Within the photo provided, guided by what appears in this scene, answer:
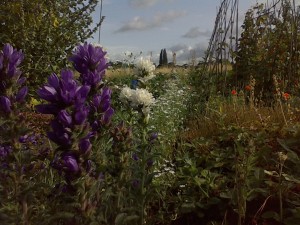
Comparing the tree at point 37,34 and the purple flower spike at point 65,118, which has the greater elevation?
the tree at point 37,34

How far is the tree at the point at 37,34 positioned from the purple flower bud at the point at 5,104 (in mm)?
5022

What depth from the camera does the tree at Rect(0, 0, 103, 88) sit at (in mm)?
7156

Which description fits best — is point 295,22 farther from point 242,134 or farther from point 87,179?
point 87,179

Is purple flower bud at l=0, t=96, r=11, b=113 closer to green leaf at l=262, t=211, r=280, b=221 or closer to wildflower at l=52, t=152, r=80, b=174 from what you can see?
wildflower at l=52, t=152, r=80, b=174

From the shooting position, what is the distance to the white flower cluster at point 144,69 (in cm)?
305

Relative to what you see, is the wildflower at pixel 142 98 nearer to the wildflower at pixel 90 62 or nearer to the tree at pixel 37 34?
the wildflower at pixel 90 62

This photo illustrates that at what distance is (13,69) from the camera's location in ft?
6.92

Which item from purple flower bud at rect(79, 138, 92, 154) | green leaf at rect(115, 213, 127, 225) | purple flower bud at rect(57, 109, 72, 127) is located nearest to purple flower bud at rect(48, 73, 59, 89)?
purple flower bud at rect(57, 109, 72, 127)

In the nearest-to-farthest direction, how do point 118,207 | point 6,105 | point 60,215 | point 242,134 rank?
1. point 60,215
2. point 6,105
3. point 118,207
4. point 242,134

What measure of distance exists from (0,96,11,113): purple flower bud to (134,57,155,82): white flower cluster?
1.14 m

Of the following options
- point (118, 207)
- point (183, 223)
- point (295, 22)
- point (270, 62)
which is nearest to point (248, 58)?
point (270, 62)

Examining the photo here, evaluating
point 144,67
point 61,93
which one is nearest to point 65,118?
point 61,93

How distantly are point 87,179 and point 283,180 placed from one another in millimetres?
1402

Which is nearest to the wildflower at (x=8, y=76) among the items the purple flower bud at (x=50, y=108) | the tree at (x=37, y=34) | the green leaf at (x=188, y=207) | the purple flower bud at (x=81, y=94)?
the purple flower bud at (x=50, y=108)
